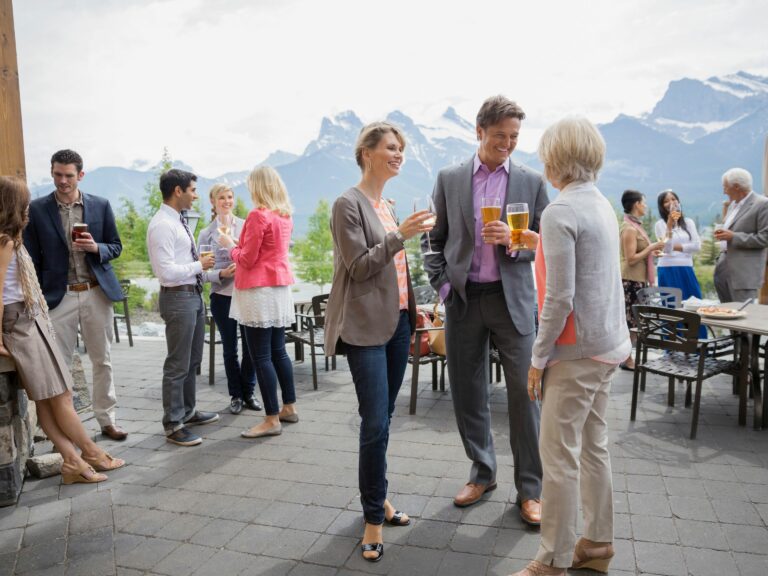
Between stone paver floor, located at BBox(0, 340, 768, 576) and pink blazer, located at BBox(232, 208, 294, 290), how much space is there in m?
1.11

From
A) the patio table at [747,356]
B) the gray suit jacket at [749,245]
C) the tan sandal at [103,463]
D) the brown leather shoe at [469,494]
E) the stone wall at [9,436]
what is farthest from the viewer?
the gray suit jacket at [749,245]

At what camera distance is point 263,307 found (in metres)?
3.94

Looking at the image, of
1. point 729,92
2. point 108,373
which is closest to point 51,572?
point 108,373

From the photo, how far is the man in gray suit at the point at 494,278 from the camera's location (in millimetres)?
2598

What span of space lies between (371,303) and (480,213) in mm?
728

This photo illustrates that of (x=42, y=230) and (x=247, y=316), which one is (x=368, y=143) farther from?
(x=42, y=230)

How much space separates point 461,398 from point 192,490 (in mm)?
1593

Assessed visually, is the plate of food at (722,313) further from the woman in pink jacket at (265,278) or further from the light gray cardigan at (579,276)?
the woman in pink jacket at (265,278)

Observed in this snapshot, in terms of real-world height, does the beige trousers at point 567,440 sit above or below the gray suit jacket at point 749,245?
below

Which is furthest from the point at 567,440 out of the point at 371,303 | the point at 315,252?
the point at 315,252

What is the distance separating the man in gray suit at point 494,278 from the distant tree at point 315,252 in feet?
53.6

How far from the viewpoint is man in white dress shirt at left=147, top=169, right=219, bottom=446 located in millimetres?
3762

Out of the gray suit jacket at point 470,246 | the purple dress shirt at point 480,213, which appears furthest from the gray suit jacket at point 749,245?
the purple dress shirt at point 480,213

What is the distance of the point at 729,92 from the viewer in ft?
184
